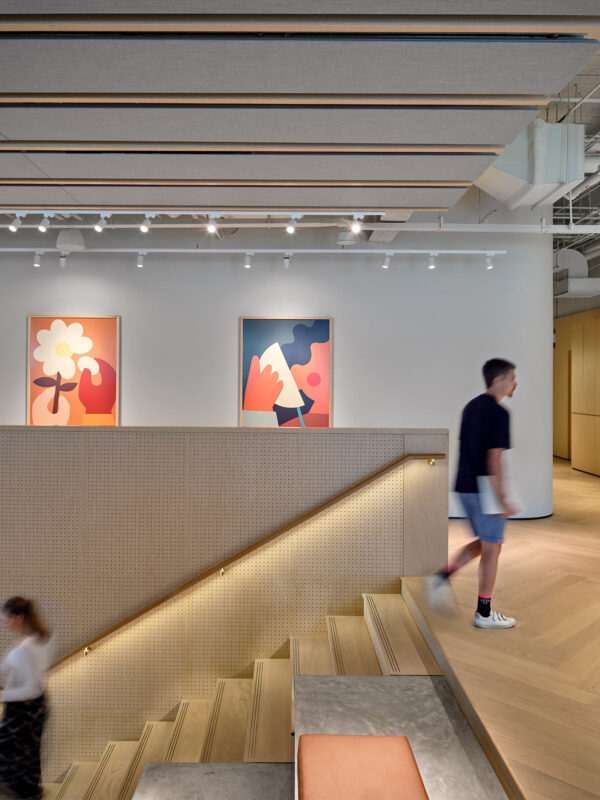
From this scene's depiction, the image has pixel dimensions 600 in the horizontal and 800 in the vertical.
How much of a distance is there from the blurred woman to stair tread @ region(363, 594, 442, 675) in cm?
214

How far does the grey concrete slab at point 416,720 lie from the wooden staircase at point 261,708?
196 mm

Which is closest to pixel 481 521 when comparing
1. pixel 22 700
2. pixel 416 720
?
pixel 416 720

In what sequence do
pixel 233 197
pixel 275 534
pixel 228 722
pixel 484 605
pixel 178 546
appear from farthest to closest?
pixel 178 546 < pixel 275 534 < pixel 233 197 < pixel 228 722 < pixel 484 605

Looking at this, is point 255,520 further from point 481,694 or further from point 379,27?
point 379,27

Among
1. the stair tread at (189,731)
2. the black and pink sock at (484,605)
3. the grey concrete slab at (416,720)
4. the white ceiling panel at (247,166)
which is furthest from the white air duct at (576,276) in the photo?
the stair tread at (189,731)

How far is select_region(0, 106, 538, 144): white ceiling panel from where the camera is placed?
2.92 metres

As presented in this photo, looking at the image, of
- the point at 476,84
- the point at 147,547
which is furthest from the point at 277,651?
the point at 476,84

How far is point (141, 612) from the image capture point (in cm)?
440

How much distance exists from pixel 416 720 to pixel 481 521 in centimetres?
110

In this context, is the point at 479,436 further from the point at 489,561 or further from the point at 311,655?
the point at 311,655

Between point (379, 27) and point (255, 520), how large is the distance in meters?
3.48

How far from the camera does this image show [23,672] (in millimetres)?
3371

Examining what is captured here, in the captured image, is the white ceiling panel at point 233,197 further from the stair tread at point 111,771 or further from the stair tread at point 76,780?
the stair tread at point 76,780

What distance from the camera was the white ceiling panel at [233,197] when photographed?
3918 mm
